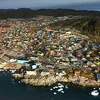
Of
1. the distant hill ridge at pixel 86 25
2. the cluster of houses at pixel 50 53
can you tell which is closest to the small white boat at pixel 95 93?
the cluster of houses at pixel 50 53

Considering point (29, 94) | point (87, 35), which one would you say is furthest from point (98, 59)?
point (87, 35)

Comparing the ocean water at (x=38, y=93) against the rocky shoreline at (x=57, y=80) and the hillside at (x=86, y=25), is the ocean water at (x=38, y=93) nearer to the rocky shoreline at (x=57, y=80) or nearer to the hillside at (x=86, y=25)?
the rocky shoreline at (x=57, y=80)

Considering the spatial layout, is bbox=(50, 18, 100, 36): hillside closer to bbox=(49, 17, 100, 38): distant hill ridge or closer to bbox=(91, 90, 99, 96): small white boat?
bbox=(49, 17, 100, 38): distant hill ridge

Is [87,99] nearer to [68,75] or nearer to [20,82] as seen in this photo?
[68,75]

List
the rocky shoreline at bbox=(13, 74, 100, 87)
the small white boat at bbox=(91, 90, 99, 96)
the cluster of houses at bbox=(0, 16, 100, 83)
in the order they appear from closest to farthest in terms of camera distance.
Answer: the small white boat at bbox=(91, 90, 99, 96) → the rocky shoreline at bbox=(13, 74, 100, 87) → the cluster of houses at bbox=(0, 16, 100, 83)

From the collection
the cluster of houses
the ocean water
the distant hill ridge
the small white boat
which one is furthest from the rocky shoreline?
the distant hill ridge

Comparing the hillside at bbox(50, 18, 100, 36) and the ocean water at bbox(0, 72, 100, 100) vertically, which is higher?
the hillside at bbox(50, 18, 100, 36)
